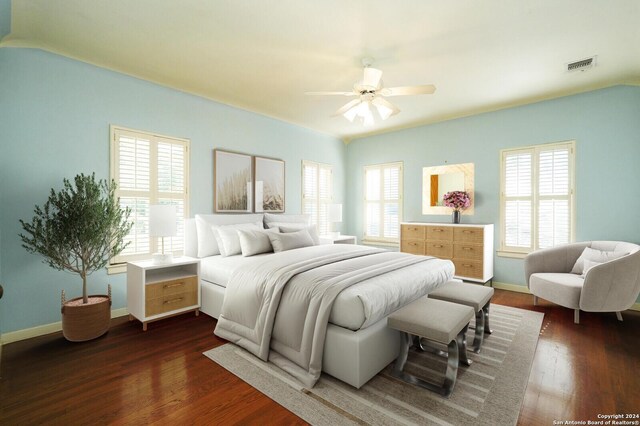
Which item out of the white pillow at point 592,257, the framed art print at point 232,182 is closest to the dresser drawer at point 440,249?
the white pillow at point 592,257

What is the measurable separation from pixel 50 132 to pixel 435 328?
3.94m

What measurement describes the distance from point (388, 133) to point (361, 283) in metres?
4.34

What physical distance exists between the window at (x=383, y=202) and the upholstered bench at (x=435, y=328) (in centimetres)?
357

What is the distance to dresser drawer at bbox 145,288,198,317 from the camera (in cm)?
306

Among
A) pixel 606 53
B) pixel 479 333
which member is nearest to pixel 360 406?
pixel 479 333

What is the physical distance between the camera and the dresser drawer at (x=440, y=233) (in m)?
4.79

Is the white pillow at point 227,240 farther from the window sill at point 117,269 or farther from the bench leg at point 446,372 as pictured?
the bench leg at point 446,372

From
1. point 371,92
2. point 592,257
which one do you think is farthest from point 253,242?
point 592,257

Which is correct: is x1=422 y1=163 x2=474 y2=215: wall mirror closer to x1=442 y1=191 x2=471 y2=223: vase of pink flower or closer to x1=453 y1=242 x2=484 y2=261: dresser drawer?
x1=442 y1=191 x2=471 y2=223: vase of pink flower

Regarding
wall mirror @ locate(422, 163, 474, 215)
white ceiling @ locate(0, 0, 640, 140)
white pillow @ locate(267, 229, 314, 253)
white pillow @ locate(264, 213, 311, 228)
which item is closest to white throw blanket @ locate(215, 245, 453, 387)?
white pillow @ locate(267, 229, 314, 253)

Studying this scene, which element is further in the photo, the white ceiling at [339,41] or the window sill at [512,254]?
the window sill at [512,254]

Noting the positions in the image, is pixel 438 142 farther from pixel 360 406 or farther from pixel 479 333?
pixel 360 406

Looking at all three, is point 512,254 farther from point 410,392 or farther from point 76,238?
point 76,238

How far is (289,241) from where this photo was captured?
3898 mm
